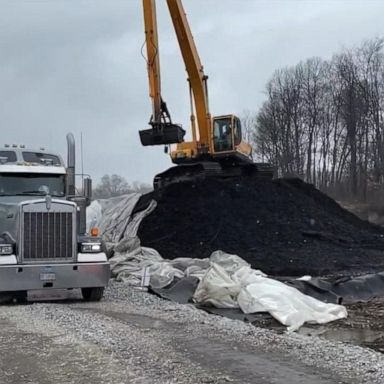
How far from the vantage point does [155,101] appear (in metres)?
23.0

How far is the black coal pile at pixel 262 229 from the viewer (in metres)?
19.9

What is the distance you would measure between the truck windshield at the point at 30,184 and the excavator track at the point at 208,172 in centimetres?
1257

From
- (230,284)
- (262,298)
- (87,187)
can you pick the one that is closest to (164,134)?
(87,187)

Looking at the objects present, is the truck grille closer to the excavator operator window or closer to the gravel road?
the gravel road

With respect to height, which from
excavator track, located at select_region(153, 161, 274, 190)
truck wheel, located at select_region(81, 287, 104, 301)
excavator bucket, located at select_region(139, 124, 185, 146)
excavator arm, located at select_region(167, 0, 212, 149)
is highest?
excavator arm, located at select_region(167, 0, 212, 149)

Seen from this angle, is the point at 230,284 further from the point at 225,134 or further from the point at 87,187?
the point at 225,134

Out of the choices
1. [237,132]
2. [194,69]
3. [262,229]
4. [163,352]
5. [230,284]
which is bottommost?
[163,352]

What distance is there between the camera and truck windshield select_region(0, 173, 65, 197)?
1364 cm

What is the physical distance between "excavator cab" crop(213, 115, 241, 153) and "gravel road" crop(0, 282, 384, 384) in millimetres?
17790

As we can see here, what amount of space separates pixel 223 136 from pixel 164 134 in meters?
6.32

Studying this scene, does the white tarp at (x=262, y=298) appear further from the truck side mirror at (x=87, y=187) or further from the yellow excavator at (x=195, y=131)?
the yellow excavator at (x=195, y=131)

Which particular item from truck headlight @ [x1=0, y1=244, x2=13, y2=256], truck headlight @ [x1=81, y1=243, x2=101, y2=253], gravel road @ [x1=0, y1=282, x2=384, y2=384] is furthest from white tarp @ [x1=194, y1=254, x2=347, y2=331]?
truck headlight @ [x1=0, y1=244, x2=13, y2=256]

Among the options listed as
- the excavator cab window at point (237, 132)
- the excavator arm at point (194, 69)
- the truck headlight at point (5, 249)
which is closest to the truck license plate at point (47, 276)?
the truck headlight at point (5, 249)

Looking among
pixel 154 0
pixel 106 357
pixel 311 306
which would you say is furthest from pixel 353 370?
pixel 154 0
